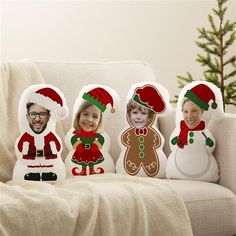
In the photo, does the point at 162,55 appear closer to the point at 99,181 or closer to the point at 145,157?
the point at 145,157

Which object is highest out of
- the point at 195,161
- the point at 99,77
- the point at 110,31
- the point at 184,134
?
the point at 110,31

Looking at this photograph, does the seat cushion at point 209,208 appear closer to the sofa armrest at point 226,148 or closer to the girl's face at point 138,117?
the sofa armrest at point 226,148

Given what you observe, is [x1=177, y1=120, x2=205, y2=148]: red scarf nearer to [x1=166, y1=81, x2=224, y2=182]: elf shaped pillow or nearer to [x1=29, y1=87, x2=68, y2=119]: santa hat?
[x1=166, y1=81, x2=224, y2=182]: elf shaped pillow

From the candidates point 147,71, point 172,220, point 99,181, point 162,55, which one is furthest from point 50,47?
point 172,220

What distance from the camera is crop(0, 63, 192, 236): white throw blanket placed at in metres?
1.81

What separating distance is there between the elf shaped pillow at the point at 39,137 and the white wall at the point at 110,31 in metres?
1.23

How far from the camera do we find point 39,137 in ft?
7.47

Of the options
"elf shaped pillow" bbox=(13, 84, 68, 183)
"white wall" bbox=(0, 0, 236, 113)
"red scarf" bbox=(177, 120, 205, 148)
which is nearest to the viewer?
"elf shaped pillow" bbox=(13, 84, 68, 183)

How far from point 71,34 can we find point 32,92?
134 cm

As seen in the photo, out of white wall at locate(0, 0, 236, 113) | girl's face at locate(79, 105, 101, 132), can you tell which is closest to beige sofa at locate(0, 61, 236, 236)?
girl's face at locate(79, 105, 101, 132)

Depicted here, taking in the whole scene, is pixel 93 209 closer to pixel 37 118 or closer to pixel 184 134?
pixel 37 118

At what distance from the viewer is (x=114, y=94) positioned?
2447mm

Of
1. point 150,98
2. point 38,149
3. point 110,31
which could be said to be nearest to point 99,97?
point 150,98

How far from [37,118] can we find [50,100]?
86 mm
